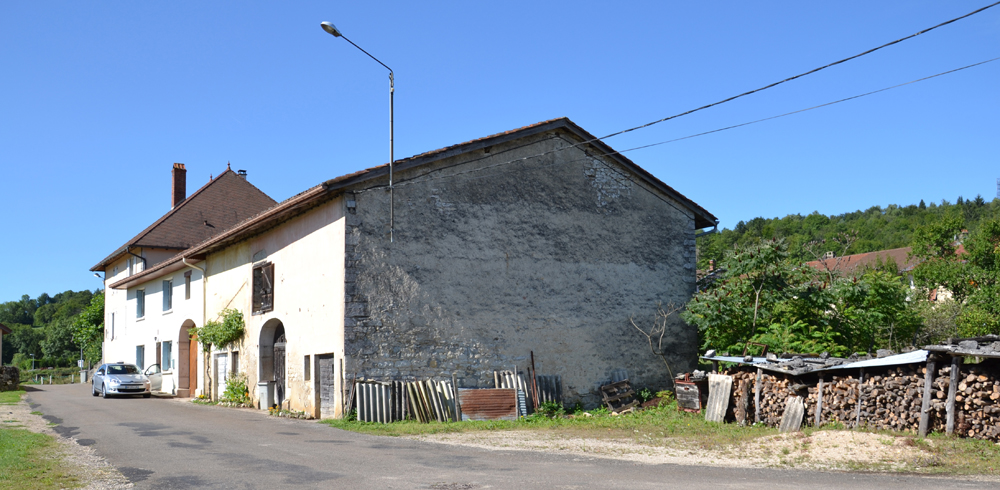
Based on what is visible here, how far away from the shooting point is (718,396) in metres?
15.9

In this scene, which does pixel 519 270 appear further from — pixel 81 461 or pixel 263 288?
Result: pixel 81 461

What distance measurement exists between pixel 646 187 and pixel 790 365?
25.7ft

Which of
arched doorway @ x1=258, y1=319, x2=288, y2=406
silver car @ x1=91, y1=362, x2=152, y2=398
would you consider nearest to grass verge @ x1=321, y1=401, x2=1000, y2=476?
arched doorway @ x1=258, y1=319, x2=288, y2=406

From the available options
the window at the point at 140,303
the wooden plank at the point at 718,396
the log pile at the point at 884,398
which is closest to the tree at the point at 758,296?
the wooden plank at the point at 718,396

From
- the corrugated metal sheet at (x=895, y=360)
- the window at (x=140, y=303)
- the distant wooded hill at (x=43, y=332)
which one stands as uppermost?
the window at (x=140, y=303)

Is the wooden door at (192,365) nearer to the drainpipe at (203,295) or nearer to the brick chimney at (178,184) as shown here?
the drainpipe at (203,295)

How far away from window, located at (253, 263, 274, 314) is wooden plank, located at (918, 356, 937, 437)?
50.6 ft

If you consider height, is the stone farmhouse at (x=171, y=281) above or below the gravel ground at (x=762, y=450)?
above

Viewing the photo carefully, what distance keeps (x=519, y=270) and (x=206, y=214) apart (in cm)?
2370

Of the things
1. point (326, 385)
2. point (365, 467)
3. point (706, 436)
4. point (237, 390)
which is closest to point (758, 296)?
point (706, 436)

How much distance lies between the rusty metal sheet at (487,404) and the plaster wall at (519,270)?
0.52 meters

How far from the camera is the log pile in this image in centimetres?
1167

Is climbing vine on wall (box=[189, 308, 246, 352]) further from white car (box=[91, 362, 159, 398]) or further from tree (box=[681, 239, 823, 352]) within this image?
tree (box=[681, 239, 823, 352])

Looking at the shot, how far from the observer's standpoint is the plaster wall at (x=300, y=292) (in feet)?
57.7
